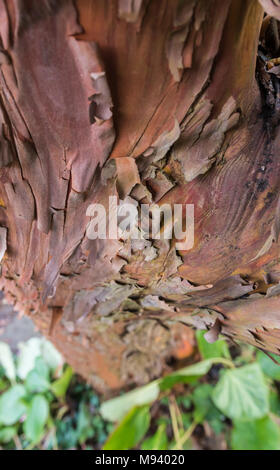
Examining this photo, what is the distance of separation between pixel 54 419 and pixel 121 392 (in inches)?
15.1

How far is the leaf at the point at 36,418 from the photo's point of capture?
110cm

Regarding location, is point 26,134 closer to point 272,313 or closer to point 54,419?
point 272,313

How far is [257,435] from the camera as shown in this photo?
0.86 meters

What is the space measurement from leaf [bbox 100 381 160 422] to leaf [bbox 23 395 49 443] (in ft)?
1.18

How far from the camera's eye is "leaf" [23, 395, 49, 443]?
3.59 ft

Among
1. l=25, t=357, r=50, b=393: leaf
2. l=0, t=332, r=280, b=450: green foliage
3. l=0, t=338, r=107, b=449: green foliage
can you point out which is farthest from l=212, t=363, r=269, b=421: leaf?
l=25, t=357, r=50, b=393: leaf

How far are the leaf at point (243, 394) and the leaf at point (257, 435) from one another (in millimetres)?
37

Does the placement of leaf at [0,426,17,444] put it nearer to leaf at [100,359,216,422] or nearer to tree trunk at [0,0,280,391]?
leaf at [100,359,216,422]

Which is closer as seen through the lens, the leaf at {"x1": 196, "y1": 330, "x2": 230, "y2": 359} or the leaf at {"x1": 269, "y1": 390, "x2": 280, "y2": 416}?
the leaf at {"x1": 196, "y1": 330, "x2": 230, "y2": 359}

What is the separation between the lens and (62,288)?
1.72 feet

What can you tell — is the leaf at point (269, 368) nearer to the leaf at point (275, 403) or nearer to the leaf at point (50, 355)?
the leaf at point (275, 403)

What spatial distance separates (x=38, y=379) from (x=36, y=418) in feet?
0.47

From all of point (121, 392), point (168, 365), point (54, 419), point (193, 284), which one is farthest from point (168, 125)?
point (54, 419)

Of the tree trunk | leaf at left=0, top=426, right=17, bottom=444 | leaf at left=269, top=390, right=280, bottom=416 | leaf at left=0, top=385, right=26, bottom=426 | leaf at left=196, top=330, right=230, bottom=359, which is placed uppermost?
the tree trunk
